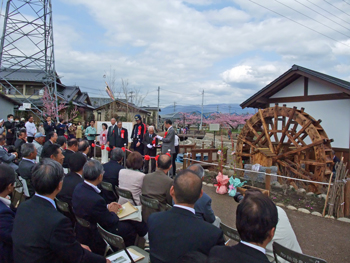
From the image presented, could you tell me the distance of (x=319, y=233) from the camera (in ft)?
15.8

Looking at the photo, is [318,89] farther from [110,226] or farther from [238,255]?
[238,255]

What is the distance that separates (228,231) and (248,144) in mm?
8545

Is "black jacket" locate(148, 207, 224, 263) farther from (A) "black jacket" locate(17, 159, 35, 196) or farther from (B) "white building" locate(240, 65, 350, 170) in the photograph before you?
(B) "white building" locate(240, 65, 350, 170)

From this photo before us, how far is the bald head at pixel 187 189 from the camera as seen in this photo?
203cm

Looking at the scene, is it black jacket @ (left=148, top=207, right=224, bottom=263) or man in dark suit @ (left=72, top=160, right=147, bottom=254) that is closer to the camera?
black jacket @ (left=148, top=207, right=224, bottom=263)

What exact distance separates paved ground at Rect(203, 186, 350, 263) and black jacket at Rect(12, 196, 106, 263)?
385 cm

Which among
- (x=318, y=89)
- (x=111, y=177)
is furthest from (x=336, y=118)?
(x=111, y=177)

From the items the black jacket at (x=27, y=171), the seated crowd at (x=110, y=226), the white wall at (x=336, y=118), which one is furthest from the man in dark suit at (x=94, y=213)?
the white wall at (x=336, y=118)

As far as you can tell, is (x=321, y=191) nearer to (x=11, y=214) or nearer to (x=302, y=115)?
(x=302, y=115)

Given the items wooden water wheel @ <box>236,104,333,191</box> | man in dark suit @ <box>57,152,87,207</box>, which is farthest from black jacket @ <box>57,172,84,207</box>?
wooden water wheel @ <box>236,104,333,191</box>

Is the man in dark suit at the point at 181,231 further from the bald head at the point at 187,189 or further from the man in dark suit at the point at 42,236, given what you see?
the man in dark suit at the point at 42,236

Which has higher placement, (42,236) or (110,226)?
(42,236)

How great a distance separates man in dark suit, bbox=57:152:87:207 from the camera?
346 centimetres

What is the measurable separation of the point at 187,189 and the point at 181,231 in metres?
0.34
